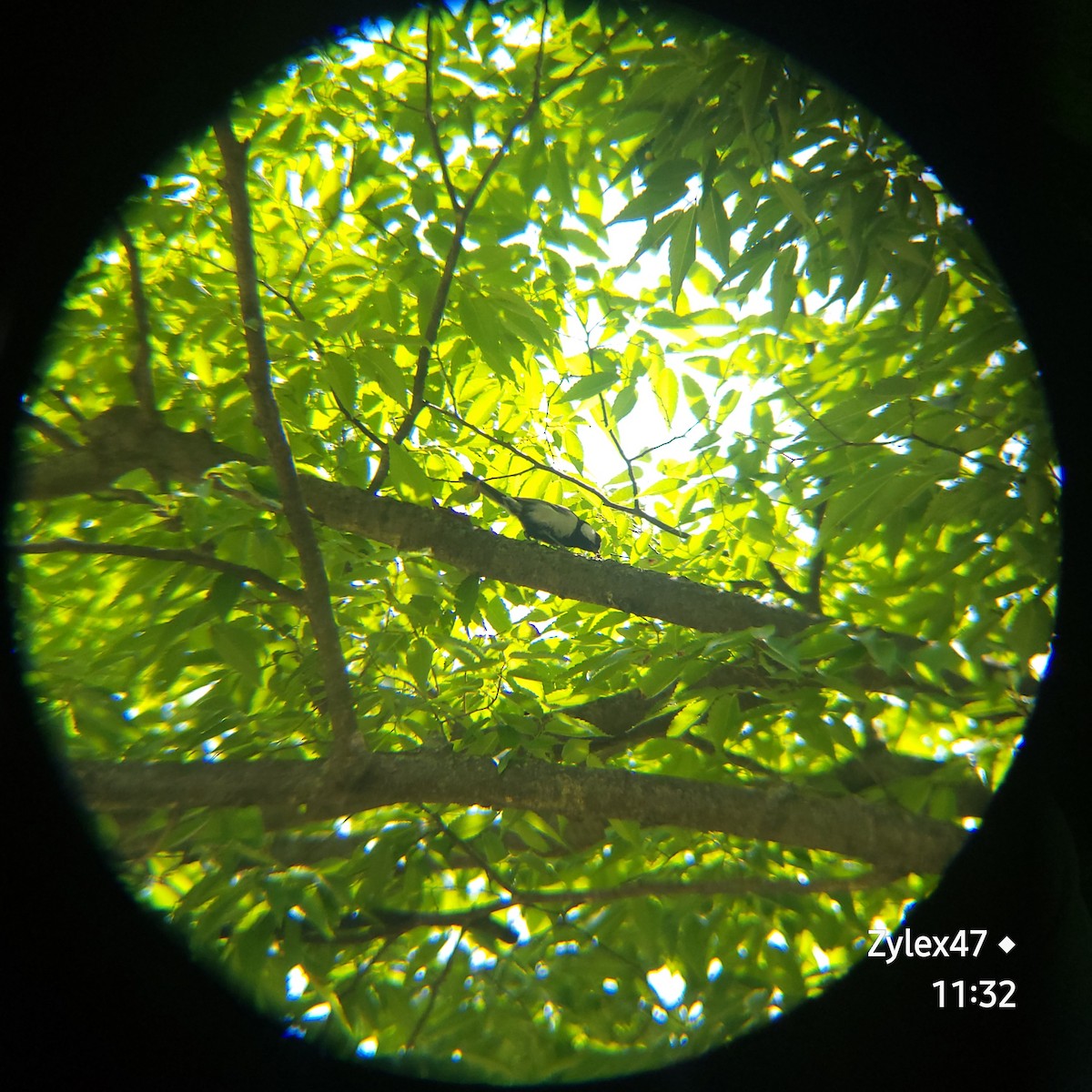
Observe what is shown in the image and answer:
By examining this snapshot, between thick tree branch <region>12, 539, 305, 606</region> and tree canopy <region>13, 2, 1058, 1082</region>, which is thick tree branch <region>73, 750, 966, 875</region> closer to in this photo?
tree canopy <region>13, 2, 1058, 1082</region>

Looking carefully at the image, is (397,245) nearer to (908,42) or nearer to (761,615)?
(908,42)

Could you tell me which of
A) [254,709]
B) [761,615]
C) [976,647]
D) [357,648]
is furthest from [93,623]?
[976,647]

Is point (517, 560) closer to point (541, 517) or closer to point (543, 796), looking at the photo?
point (541, 517)

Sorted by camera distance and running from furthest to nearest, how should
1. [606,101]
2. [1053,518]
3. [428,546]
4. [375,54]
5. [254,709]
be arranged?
[254,709] < [428,546] < [375,54] < [606,101] < [1053,518]

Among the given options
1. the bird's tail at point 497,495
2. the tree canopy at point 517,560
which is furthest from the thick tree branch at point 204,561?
the bird's tail at point 497,495

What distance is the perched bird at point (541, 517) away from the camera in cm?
249

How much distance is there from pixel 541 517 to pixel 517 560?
1.26 ft

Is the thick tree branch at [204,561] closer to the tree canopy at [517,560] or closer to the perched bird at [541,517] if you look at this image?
the tree canopy at [517,560]

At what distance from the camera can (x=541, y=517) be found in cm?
250

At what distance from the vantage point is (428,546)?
2107mm

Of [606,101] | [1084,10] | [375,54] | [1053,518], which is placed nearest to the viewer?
[1084,10]

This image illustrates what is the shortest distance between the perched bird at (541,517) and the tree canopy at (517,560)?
22 cm

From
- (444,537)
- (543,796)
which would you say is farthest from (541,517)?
(543,796)

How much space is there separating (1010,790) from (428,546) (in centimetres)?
159
